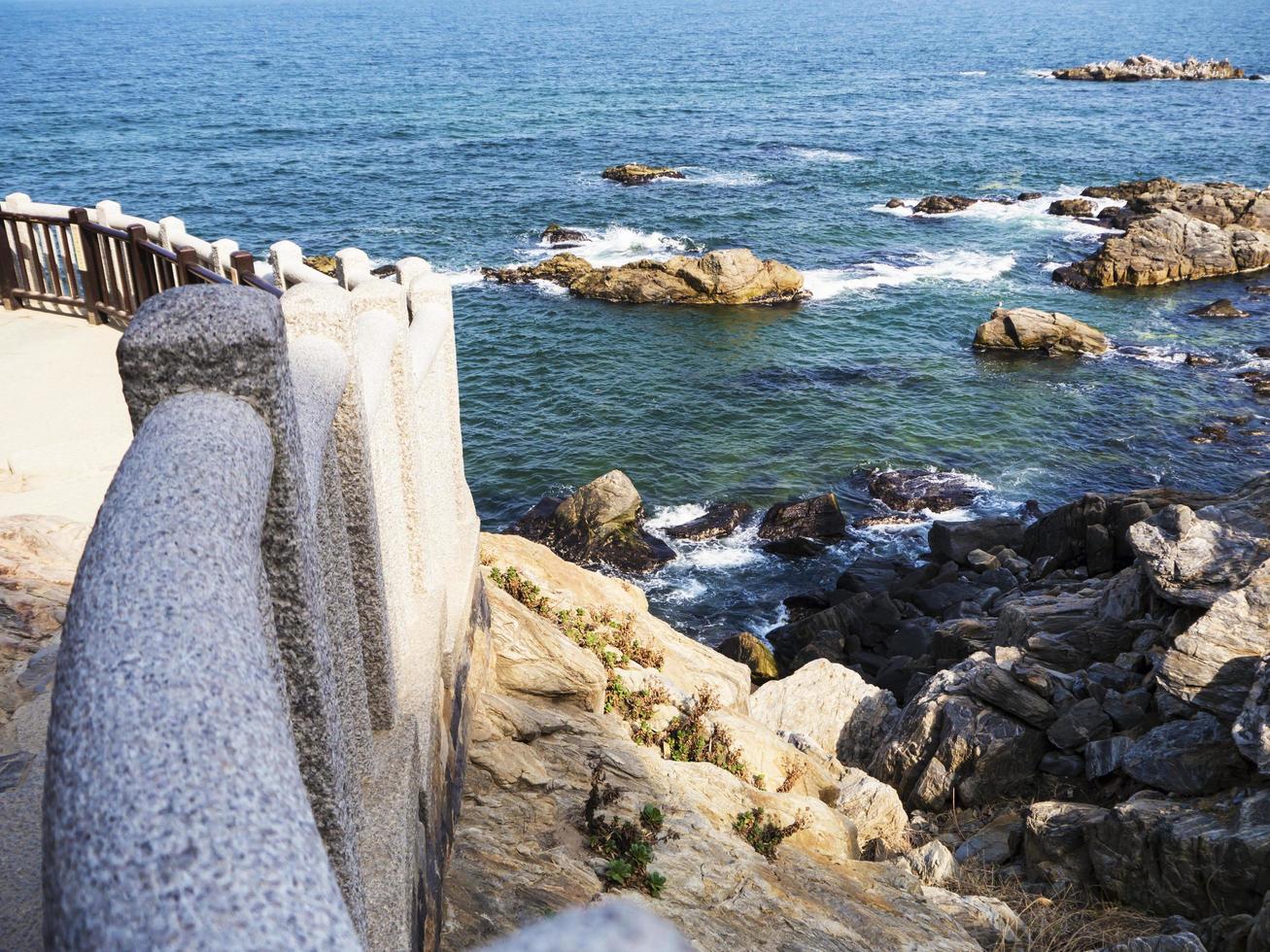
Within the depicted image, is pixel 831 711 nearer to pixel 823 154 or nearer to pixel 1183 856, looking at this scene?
pixel 1183 856

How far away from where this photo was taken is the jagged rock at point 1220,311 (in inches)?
1470

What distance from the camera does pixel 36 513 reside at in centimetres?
795

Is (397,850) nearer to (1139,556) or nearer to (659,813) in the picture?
(659,813)

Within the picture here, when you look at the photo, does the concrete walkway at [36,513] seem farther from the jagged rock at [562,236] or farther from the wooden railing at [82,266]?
the jagged rock at [562,236]

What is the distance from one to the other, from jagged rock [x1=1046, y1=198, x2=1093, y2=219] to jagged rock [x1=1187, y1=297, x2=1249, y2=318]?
43.1ft

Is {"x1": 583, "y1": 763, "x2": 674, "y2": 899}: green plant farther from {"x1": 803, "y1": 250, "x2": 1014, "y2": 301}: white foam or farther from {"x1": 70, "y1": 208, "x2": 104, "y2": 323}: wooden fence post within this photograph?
{"x1": 803, "y1": 250, "x2": 1014, "y2": 301}: white foam

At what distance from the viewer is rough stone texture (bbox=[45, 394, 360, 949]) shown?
1.14 meters

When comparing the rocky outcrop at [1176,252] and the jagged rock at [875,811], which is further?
the rocky outcrop at [1176,252]

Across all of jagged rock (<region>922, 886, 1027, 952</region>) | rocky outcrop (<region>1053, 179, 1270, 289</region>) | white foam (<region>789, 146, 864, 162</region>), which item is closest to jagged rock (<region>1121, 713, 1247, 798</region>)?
jagged rock (<region>922, 886, 1027, 952</region>)

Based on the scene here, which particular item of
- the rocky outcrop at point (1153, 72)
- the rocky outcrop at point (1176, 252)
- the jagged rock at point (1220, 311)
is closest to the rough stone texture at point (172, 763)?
the jagged rock at point (1220, 311)

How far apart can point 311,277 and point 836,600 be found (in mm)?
15269

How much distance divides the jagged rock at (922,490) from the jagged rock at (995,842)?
1457 cm

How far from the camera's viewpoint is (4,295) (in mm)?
12133

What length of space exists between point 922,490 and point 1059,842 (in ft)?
54.3
